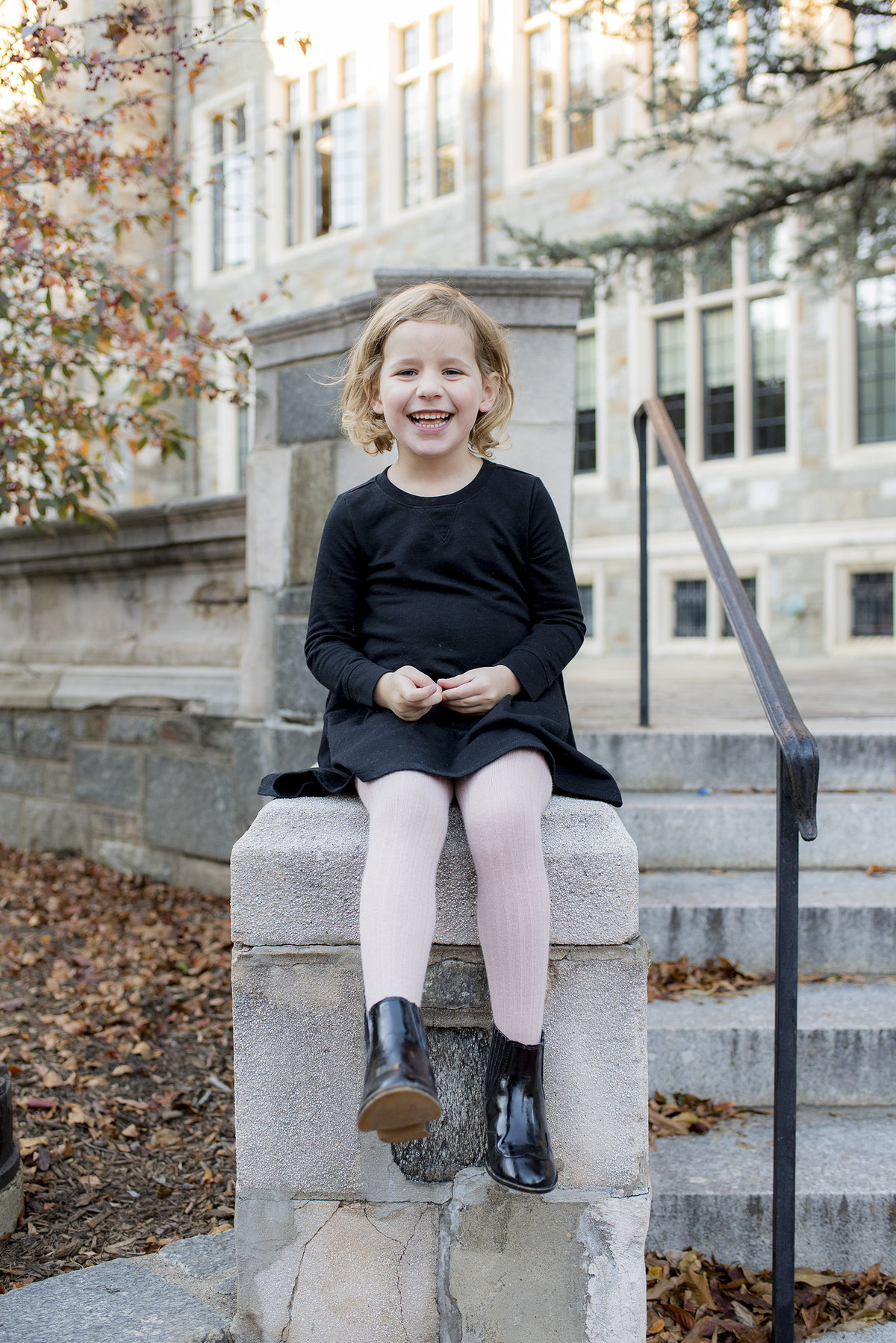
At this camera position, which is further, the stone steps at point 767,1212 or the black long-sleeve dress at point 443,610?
the stone steps at point 767,1212

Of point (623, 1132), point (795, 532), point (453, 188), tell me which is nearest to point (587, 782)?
point (623, 1132)

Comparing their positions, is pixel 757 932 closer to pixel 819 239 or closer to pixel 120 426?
pixel 120 426

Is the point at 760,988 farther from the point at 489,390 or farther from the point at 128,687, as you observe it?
the point at 128,687

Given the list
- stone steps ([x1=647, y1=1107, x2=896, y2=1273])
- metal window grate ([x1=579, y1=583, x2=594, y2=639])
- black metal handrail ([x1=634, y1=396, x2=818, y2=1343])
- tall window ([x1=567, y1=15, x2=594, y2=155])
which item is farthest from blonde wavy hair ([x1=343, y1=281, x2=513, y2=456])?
tall window ([x1=567, y1=15, x2=594, y2=155])

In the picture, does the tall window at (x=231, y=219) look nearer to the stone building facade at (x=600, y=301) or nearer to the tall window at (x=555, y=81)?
the stone building facade at (x=600, y=301)

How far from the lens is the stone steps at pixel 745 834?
3.20m

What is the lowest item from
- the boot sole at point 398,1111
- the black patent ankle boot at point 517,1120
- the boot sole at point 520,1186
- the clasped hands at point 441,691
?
the boot sole at point 520,1186

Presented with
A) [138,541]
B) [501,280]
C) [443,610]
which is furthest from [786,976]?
[138,541]

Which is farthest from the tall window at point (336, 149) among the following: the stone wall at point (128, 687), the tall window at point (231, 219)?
the stone wall at point (128, 687)

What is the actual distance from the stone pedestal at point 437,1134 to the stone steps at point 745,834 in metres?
1.59

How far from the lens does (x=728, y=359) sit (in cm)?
1251

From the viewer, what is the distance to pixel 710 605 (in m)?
12.0

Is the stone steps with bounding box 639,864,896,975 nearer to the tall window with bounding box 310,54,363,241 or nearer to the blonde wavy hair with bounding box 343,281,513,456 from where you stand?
the blonde wavy hair with bounding box 343,281,513,456

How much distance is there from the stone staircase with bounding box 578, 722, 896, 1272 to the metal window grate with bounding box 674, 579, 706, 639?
854 cm
